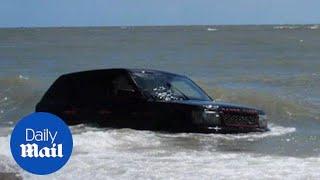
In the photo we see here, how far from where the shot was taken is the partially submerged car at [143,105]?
10.3 meters

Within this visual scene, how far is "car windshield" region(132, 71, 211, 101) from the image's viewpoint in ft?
35.7

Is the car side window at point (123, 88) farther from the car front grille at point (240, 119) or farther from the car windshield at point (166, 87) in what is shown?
the car front grille at point (240, 119)

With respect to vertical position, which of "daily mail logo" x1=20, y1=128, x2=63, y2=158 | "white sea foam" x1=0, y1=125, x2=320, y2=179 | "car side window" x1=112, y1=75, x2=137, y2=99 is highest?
"daily mail logo" x1=20, y1=128, x2=63, y2=158

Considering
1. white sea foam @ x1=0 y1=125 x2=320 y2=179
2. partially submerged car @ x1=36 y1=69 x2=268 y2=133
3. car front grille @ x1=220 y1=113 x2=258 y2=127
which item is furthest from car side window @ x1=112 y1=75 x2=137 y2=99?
car front grille @ x1=220 y1=113 x2=258 y2=127

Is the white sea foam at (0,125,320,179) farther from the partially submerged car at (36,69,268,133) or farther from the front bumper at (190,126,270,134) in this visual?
the partially submerged car at (36,69,268,133)

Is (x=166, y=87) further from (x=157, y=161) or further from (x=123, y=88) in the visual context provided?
(x=157, y=161)

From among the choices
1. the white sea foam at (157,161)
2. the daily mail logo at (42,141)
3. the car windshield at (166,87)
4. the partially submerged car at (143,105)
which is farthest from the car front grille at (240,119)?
the daily mail logo at (42,141)

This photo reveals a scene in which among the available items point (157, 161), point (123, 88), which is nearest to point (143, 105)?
point (123, 88)

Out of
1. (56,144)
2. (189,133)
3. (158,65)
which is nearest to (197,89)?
(189,133)

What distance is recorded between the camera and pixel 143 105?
34.7 feet

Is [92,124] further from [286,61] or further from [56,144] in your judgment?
[286,61]

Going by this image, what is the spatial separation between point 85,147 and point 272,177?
2.88 m

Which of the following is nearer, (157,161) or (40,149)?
(40,149)

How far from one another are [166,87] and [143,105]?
2.30 ft
